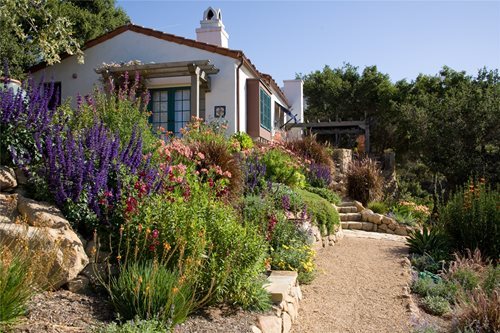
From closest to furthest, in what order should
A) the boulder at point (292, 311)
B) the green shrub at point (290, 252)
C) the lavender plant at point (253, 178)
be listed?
the boulder at point (292, 311), the green shrub at point (290, 252), the lavender plant at point (253, 178)

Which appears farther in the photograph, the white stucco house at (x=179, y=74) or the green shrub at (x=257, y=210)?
the white stucco house at (x=179, y=74)

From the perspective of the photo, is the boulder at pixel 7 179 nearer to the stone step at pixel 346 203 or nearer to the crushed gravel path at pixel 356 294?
the crushed gravel path at pixel 356 294

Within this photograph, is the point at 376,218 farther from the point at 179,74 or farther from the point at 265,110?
the point at 179,74

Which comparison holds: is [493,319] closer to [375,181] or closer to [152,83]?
[375,181]

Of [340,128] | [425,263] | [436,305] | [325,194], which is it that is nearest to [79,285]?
[436,305]

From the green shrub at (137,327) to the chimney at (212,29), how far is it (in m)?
13.6

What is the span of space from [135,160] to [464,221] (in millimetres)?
5480

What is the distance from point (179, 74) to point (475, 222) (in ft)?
30.0

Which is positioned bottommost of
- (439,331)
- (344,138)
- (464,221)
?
(439,331)

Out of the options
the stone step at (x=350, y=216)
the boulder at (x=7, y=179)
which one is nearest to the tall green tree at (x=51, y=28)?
the boulder at (x=7, y=179)

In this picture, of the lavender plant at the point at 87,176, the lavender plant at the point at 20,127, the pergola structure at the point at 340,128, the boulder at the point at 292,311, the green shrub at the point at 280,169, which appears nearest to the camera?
the lavender plant at the point at 87,176

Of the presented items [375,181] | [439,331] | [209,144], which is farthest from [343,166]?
[439,331]

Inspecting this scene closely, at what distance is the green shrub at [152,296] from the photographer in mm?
3125

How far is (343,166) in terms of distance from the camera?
47.7 ft
